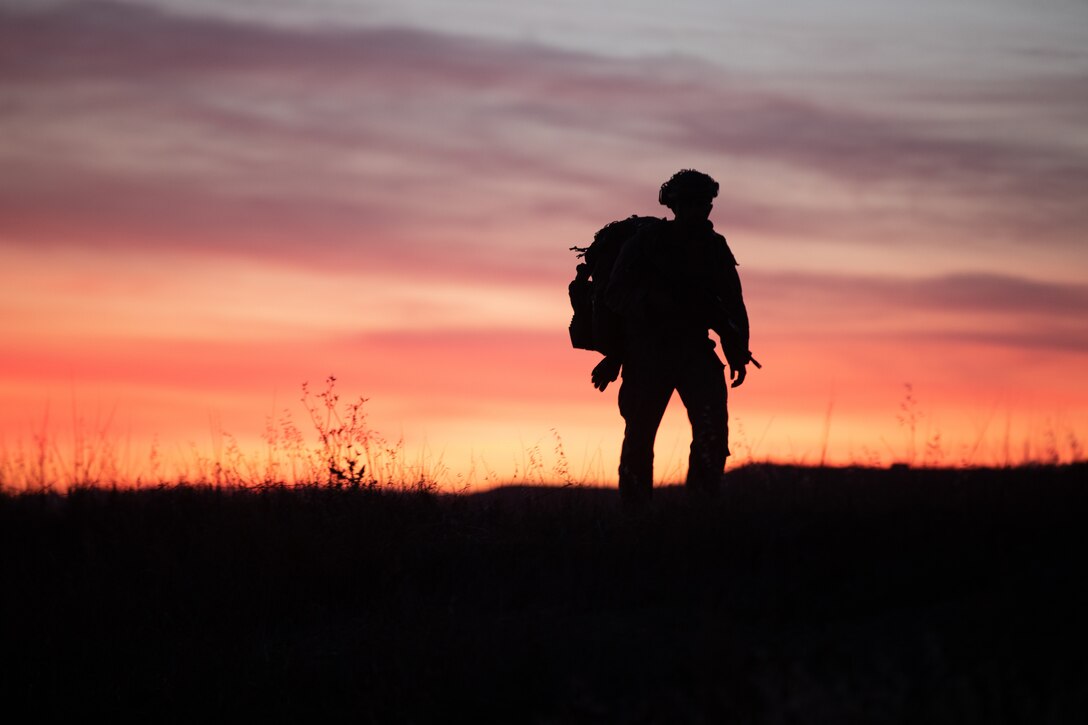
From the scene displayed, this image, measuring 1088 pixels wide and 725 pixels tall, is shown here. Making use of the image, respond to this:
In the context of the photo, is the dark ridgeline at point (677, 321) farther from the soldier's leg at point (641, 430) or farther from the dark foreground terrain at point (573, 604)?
the dark foreground terrain at point (573, 604)

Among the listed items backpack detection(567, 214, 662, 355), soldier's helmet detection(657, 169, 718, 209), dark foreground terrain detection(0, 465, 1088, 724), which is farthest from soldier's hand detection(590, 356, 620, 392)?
soldier's helmet detection(657, 169, 718, 209)

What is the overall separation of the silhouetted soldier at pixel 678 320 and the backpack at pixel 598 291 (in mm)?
353

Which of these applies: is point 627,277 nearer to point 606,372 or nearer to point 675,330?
point 675,330

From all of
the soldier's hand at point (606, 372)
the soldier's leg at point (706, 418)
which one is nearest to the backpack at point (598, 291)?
the soldier's hand at point (606, 372)

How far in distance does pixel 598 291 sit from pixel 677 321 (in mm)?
918

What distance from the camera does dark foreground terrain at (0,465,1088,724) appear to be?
525cm

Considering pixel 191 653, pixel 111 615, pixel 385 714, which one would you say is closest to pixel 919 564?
pixel 385 714

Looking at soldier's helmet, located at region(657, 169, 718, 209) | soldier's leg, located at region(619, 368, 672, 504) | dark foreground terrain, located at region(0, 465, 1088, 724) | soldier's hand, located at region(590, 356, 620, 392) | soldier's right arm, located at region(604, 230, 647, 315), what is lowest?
dark foreground terrain, located at region(0, 465, 1088, 724)

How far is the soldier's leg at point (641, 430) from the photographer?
965 centimetres

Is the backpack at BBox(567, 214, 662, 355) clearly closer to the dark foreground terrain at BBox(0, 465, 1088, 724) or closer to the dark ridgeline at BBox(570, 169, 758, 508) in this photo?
→ the dark ridgeline at BBox(570, 169, 758, 508)

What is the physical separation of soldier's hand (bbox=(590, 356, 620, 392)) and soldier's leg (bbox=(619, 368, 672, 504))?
492 mm

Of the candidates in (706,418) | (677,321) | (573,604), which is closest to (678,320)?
(677,321)

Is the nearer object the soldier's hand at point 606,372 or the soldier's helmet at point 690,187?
the soldier's helmet at point 690,187

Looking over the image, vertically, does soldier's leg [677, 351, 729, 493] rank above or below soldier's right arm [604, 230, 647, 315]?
below
